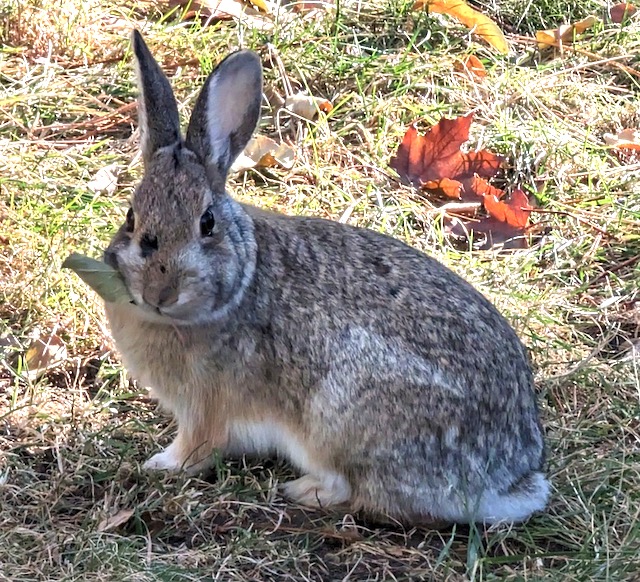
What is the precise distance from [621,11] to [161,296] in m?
4.04

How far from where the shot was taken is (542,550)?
376 cm

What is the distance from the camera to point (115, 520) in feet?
12.3

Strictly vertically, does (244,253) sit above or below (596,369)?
above

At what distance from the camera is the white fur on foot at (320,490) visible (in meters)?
3.95

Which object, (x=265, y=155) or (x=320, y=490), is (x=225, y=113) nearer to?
(x=320, y=490)

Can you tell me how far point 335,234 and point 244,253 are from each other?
416mm

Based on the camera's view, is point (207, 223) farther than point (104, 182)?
No

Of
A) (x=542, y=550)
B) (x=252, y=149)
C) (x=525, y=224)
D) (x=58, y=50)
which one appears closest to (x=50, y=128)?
(x=58, y=50)

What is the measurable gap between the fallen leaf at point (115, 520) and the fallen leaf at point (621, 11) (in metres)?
4.23

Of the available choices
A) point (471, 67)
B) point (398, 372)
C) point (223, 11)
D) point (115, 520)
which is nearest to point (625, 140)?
point (471, 67)

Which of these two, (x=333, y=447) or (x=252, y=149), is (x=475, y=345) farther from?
(x=252, y=149)

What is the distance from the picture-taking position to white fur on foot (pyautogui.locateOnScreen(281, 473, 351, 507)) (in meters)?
3.95

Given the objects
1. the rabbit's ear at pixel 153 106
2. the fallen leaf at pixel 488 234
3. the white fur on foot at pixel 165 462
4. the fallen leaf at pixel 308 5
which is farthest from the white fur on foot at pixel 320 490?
the fallen leaf at pixel 308 5

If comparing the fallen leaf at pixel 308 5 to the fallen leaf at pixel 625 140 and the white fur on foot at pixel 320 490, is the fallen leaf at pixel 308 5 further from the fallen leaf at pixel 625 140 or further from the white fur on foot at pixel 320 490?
the white fur on foot at pixel 320 490
